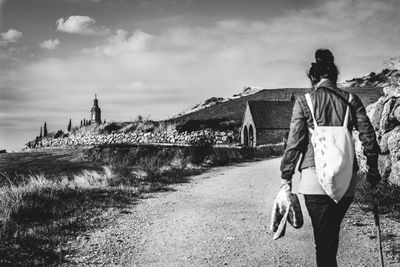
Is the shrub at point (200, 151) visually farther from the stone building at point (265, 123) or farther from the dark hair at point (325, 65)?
the stone building at point (265, 123)

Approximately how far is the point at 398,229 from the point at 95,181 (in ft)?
27.7

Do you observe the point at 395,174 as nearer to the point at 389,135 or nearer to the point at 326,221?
the point at 389,135

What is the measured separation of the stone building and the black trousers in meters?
35.0

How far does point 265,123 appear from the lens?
1551 inches

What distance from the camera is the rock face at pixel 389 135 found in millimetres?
8242

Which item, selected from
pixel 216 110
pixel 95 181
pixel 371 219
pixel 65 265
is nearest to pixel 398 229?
pixel 371 219

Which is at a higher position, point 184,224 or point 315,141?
point 315,141

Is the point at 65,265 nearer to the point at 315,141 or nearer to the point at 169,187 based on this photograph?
the point at 315,141

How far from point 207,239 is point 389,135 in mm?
5857

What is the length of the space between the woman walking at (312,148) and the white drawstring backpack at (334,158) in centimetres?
6

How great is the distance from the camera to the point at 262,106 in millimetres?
42438

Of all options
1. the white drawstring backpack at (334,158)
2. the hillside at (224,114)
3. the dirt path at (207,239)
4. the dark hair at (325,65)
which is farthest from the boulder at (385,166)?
the hillside at (224,114)

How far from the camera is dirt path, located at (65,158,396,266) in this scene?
484 cm

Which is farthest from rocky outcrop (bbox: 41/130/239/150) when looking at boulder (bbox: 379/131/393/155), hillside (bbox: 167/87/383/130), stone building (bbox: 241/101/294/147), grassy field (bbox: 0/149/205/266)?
boulder (bbox: 379/131/393/155)
